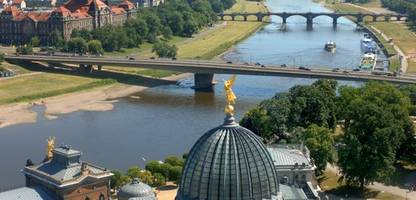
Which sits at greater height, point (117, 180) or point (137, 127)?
point (117, 180)

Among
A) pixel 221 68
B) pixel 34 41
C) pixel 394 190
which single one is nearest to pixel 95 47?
pixel 34 41

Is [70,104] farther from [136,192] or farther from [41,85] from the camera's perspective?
[136,192]

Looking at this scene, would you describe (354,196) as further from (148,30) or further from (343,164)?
(148,30)

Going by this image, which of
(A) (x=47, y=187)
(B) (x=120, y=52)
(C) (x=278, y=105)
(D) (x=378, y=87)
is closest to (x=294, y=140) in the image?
(C) (x=278, y=105)

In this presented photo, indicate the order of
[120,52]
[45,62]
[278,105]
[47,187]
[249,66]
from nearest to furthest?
1. [47,187]
2. [278,105]
3. [249,66]
4. [45,62]
5. [120,52]

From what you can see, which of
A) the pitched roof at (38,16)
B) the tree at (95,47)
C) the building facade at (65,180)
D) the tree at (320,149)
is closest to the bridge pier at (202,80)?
the tree at (95,47)
